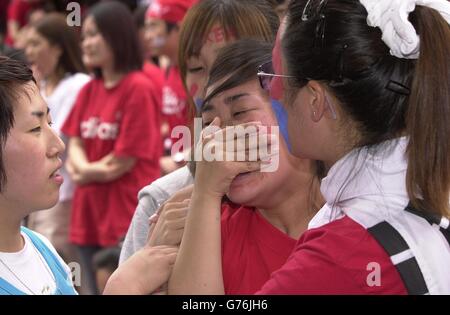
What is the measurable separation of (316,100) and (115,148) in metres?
2.71

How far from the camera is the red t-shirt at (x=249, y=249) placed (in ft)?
5.48

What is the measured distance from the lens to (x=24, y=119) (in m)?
1.87

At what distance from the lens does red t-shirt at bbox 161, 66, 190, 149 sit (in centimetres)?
451

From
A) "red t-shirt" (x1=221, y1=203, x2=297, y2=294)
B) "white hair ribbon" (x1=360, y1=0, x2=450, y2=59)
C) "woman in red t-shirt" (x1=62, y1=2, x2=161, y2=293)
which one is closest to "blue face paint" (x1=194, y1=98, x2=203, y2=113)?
"red t-shirt" (x1=221, y1=203, x2=297, y2=294)

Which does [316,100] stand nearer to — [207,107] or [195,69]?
[207,107]

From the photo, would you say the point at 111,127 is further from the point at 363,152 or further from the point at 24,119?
the point at 363,152

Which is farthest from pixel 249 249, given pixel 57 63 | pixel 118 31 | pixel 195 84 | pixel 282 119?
pixel 57 63

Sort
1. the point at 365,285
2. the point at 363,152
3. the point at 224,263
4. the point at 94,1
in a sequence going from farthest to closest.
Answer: the point at 94,1 → the point at 224,263 → the point at 363,152 → the point at 365,285

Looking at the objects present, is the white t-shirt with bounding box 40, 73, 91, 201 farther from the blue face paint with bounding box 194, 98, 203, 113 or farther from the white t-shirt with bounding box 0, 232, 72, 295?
the white t-shirt with bounding box 0, 232, 72, 295

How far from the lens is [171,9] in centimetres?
454

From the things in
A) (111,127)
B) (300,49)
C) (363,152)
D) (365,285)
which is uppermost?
(300,49)

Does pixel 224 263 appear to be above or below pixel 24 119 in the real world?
below

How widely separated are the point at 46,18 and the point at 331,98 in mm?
3695
